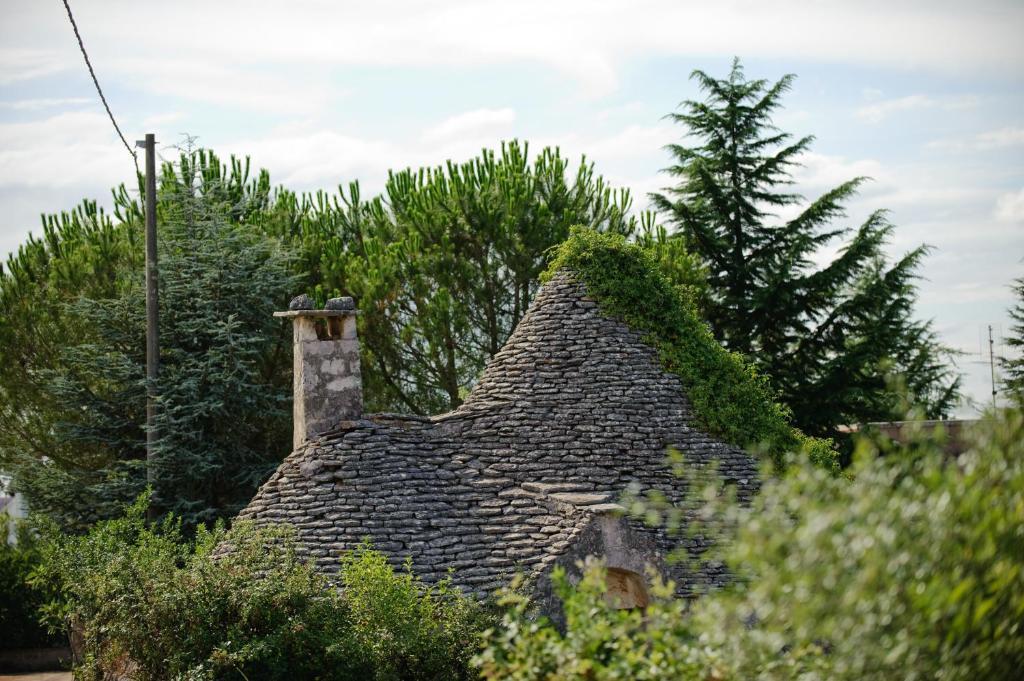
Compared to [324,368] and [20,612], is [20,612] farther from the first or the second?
[324,368]

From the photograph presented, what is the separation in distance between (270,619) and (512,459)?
351 centimetres

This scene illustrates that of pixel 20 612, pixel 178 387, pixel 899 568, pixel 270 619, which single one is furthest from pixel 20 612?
pixel 899 568

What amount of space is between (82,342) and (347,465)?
1152 centimetres

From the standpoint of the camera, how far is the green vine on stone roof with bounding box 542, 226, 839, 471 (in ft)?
42.7

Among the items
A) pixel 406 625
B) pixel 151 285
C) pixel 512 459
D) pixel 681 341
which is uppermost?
pixel 151 285

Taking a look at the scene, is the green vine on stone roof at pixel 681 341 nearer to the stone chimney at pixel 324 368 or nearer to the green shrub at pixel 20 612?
the stone chimney at pixel 324 368

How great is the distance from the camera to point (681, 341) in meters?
13.3

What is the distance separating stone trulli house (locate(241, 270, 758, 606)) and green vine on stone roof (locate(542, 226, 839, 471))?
0.58 ft

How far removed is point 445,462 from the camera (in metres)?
12.3

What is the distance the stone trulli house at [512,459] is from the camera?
1128 centimetres

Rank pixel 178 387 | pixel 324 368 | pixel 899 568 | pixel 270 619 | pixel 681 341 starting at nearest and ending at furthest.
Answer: pixel 899 568 → pixel 270 619 → pixel 324 368 → pixel 681 341 → pixel 178 387

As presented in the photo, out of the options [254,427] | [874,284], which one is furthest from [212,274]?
[874,284]

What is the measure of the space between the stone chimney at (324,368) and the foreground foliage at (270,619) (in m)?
2.16

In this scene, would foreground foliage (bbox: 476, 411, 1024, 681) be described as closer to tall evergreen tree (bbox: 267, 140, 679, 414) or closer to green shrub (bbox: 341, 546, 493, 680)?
green shrub (bbox: 341, 546, 493, 680)
